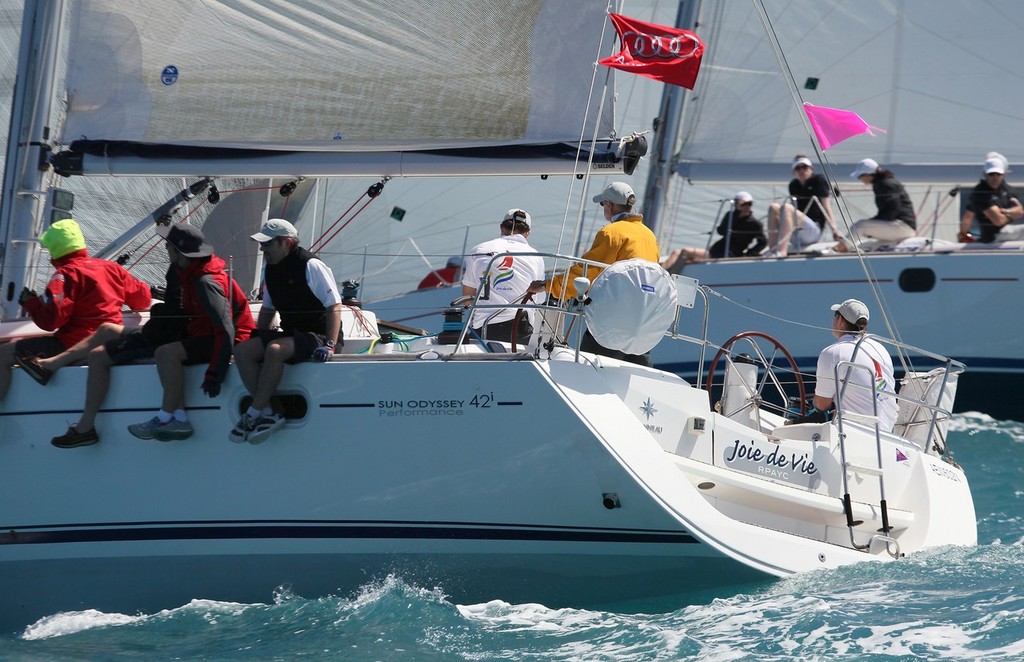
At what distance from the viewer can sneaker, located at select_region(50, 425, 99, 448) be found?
19.3 feet

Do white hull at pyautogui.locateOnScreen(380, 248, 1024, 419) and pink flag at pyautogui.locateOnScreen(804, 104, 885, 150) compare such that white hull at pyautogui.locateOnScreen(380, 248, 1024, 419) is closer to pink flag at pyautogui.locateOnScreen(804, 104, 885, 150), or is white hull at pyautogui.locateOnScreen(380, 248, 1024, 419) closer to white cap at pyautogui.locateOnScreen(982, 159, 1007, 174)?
white cap at pyautogui.locateOnScreen(982, 159, 1007, 174)

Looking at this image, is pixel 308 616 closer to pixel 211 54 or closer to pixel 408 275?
pixel 211 54

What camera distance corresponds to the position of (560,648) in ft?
17.6

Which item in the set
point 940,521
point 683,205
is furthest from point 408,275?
point 940,521

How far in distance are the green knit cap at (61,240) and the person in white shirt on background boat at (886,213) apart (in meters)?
7.49

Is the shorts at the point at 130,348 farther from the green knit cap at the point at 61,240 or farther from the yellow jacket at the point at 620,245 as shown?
the yellow jacket at the point at 620,245

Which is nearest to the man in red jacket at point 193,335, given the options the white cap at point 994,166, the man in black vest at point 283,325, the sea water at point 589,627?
the man in black vest at point 283,325

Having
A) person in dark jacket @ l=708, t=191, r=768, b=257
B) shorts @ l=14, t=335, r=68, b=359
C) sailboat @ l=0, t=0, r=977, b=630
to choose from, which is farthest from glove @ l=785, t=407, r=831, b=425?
person in dark jacket @ l=708, t=191, r=768, b=257

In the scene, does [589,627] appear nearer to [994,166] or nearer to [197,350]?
[197,350]

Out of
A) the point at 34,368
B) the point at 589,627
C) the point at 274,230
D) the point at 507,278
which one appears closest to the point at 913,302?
the point at 507,278

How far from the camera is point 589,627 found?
5.64 metres

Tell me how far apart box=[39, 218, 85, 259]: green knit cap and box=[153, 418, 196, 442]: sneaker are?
42.1 inches

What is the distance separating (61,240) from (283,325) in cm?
117

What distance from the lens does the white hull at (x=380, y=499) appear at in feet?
18.5
